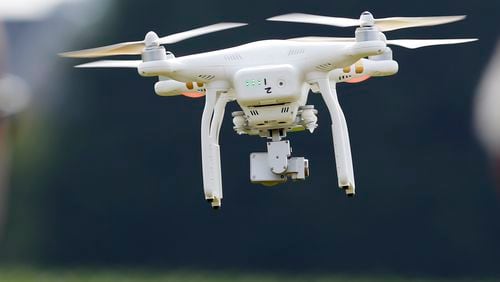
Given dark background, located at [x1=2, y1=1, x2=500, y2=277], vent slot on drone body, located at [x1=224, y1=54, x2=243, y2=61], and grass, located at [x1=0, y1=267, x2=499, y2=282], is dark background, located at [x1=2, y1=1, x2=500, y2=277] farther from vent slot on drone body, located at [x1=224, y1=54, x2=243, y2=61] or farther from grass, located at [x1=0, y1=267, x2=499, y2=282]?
vent slot on drone body, located at [x1=224, y1=54, x2=243, y2=61]

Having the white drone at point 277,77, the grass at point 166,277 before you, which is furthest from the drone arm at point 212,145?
the grass at point 166,277

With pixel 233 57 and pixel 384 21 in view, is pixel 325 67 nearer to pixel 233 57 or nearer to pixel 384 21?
pixel 384 21

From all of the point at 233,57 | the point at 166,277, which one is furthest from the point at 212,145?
the point at 166,277

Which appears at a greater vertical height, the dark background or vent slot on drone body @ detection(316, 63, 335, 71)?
the dark background

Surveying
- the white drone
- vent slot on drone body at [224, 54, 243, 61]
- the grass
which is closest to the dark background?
the grass

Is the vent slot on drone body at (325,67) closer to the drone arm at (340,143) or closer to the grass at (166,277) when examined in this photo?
the drone arm at (340,143)

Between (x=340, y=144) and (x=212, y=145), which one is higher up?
(x=212, y=145)

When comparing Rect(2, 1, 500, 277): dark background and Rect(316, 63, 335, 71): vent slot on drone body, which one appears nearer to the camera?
Rect(316, 63, 335, 71): vent slot on drone body
